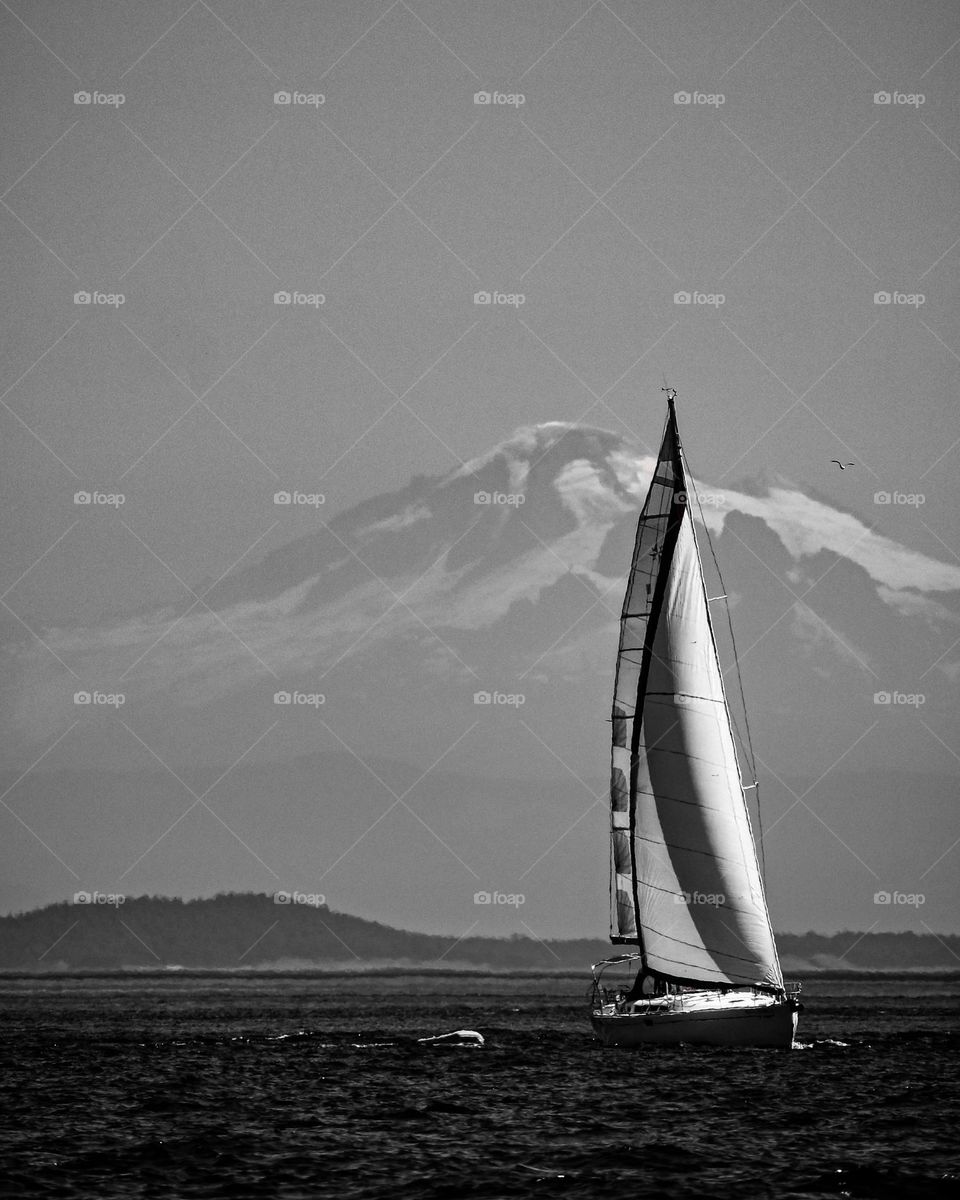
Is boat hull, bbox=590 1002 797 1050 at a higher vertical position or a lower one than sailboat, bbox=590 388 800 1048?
lower

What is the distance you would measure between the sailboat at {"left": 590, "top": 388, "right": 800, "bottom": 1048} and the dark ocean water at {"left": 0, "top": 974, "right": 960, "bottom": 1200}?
3.32 m

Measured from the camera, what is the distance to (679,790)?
72.5m

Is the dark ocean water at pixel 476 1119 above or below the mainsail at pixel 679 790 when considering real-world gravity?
below

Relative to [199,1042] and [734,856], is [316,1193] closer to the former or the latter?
[734,856]

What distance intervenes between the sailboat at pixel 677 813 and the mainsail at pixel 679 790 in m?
0.05

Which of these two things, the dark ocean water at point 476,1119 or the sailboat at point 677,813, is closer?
the dark ocean water at point 476,1119

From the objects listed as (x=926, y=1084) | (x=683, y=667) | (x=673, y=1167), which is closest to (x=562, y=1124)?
(x=673, y=1167)

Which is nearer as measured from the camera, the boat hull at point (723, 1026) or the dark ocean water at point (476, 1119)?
the dark ocean water at point (476, 1119)

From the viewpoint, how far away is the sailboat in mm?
72000

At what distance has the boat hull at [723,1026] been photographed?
67.4 meters

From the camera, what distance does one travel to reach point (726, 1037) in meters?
68.1

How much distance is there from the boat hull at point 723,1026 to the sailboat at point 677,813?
188 mm

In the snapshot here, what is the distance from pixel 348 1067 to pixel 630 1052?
12415mm

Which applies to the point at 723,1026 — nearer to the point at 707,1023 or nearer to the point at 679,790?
the point at 707,1023
